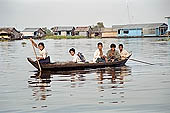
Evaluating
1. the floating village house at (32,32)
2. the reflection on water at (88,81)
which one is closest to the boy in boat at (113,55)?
the reflection on water at (88,81)

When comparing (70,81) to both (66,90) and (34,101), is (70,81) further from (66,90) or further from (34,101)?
(34,101)

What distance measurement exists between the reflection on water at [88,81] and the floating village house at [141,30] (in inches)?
2084

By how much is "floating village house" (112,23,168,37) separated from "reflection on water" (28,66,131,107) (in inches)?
2084

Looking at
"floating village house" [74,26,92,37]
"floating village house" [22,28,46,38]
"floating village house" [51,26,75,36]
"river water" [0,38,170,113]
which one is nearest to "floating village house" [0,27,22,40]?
"floating village house" [22,28,46,38]

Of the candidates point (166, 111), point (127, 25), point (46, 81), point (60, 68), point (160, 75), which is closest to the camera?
point (166, 111)

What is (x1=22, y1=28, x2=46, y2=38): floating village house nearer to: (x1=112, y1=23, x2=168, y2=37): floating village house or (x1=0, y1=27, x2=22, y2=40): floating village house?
(x1=0, y1=27, x2=22, y2=40): floating village house

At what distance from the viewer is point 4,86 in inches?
365

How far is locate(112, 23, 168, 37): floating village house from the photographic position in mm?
64062

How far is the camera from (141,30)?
66750mm

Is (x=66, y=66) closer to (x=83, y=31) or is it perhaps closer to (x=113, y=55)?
(x=113, y=55)

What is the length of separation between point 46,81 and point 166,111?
472 cm

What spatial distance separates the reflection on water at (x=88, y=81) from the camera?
7445 mm

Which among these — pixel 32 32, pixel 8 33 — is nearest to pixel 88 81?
pixel 8 33

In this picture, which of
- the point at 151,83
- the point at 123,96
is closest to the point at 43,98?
the point at 123,96
